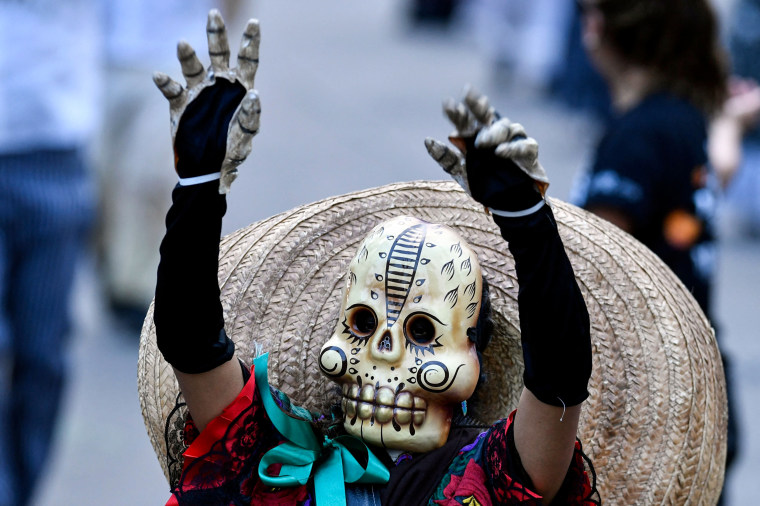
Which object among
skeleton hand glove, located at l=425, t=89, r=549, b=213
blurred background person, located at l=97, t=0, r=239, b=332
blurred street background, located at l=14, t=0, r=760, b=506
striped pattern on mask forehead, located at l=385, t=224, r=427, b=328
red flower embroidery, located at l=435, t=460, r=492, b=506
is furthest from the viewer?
blurred background person, located at l=97, t=0, r=239, b=332

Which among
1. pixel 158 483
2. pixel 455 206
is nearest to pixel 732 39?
pixel 158 483

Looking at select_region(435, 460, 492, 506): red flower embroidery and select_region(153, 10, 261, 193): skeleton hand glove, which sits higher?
select_region(153, 10, 261, 193): skeleton hand glove

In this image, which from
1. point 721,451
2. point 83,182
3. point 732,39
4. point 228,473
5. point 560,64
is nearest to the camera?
point 228,473

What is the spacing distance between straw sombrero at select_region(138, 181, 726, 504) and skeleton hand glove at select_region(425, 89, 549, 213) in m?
0.56

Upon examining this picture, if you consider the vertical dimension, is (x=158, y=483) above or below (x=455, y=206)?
below

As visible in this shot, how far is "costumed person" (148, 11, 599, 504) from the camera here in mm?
1708

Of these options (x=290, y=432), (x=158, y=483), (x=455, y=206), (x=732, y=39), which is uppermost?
(x=732, y=39)

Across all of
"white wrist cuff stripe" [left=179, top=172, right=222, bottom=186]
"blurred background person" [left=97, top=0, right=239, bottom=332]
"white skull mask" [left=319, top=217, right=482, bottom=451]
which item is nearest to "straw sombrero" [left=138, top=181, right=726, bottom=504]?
"white skull mask" [left=319, top=217, right=482, bottom=451]

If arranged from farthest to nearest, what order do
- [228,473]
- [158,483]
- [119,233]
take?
1. [119,233]
2. [158,483]
3. [228,473]

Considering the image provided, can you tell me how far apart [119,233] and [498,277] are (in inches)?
140

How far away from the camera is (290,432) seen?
2000mm

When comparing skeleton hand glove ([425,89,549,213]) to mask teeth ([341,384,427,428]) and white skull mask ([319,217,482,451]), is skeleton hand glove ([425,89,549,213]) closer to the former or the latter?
white skull mask ([319,217,482,451])

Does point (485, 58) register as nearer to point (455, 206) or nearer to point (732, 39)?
point (732, 39)

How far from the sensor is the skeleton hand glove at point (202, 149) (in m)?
1.72
